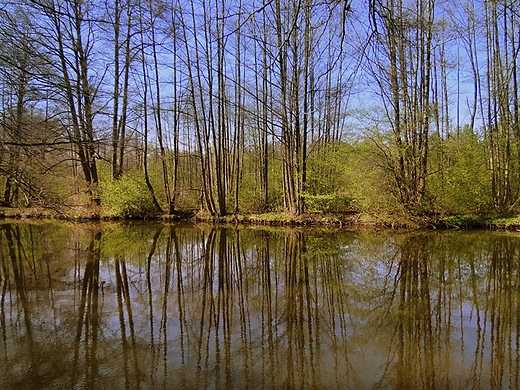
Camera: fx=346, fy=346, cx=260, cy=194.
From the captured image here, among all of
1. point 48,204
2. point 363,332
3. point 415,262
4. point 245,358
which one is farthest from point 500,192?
point 48,204

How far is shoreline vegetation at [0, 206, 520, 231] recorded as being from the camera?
40.4ft

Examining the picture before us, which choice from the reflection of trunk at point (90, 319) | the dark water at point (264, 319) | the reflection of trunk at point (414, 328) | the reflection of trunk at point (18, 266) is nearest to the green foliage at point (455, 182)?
the dark water at point (264, 319)

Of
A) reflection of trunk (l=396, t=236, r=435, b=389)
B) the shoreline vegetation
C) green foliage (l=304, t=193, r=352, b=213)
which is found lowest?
reflection of trunk (l=396, t=236, r=435, b=389)

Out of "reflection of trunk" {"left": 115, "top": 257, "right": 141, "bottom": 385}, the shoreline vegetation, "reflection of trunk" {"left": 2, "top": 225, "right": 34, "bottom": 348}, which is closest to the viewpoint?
"reflection of trunk" {"left": 115, "top": 257, "right": 141, "bottom": 385}

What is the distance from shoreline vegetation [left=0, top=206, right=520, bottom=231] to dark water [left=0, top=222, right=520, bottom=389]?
3463 millimetres

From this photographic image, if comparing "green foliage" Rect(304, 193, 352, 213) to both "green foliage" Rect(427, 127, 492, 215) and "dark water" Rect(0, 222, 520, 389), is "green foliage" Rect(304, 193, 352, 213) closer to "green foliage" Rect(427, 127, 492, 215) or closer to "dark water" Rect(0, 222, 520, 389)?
"green foliage" Rect(427, 127, 492, 215)

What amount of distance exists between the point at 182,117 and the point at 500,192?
15154 millimetres

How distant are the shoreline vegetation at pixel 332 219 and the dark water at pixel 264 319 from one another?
3.46 meters

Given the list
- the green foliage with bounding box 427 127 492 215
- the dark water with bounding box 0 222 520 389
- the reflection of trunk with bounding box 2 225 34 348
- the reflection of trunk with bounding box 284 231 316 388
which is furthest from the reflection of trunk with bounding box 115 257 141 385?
the green foliage with bounding box 427 127 492 215

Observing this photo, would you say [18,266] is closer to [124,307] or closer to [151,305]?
[124,307]

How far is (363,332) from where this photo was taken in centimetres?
416

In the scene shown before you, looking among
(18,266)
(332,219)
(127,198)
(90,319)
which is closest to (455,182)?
(332,219)

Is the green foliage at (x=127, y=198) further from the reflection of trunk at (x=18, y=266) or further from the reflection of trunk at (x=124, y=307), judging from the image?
the reflection of trunk at (x=124, y=307)

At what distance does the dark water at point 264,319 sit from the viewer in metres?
3.26
